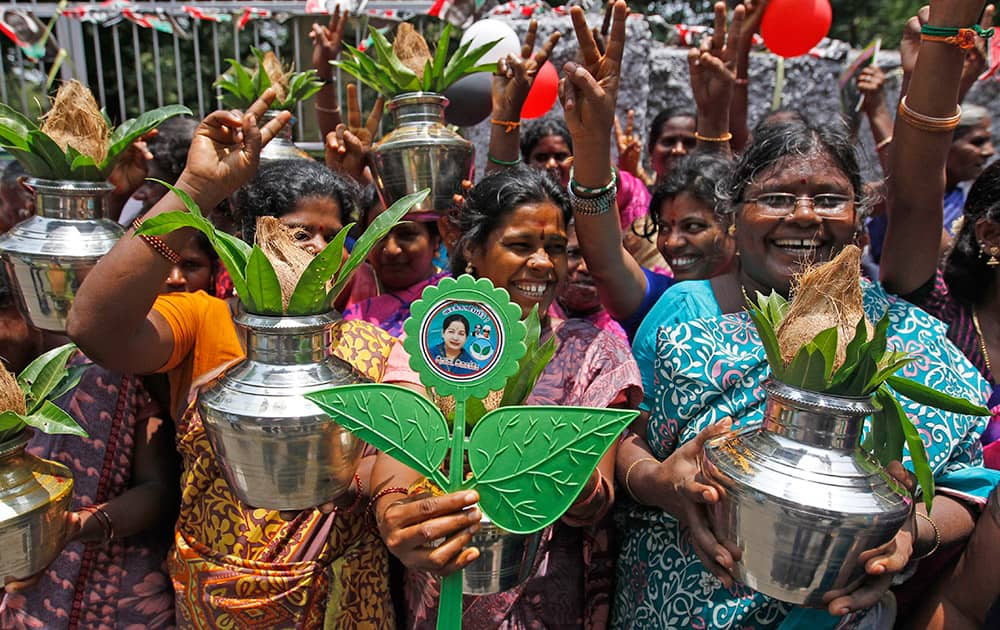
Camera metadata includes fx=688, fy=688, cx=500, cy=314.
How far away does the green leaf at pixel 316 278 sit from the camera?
124 cm

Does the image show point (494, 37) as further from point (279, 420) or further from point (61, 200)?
point (279, 420)

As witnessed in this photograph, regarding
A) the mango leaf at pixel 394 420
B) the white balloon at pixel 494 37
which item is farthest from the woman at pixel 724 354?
the white balloon at pixel 494 37

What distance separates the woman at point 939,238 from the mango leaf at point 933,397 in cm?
73

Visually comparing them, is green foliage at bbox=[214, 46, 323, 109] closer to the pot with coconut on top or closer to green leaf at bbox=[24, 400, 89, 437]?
the pot with coconut on top

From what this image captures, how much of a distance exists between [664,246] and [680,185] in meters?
0.24

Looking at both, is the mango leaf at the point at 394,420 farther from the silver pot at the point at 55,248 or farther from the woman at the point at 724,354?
the silver pot at the point at 55,248

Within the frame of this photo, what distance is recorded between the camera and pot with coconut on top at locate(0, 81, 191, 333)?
5.48ft

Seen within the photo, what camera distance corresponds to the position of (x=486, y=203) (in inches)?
80.7

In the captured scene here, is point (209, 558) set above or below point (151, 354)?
below

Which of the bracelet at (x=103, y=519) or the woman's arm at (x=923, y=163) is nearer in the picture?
the woman's arm at (x=923, y=163)

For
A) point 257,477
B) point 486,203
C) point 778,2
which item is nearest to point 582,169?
point 486,203

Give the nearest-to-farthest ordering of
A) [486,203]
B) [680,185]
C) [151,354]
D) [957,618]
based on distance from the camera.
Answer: [957,618] → [151,354] → [486,203] → [680,185]

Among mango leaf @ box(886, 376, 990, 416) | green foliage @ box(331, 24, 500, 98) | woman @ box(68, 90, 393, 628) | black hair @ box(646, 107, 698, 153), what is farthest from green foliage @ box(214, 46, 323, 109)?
mango leaf @ box(886, 376, 990, 416)

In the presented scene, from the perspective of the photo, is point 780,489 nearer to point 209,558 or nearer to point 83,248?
point 209,558
